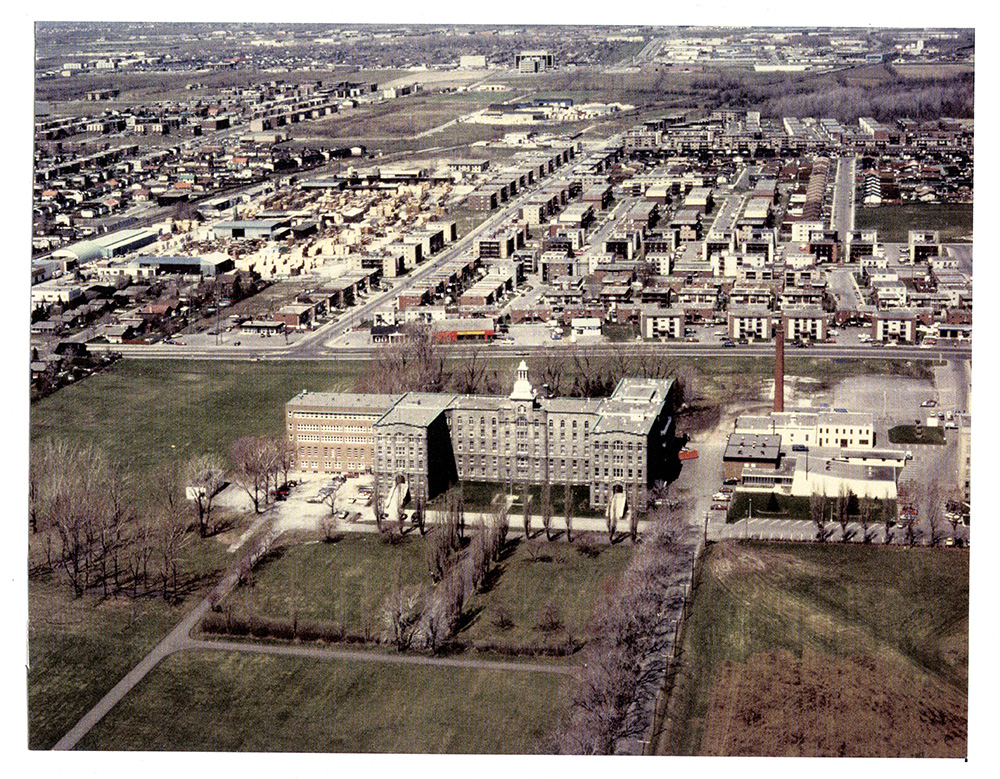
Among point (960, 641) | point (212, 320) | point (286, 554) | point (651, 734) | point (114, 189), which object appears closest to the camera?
point (651, 734)

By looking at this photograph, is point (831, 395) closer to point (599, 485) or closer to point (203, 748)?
point (599, 485)

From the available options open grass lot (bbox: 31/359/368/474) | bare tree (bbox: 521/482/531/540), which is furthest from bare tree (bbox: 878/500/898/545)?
open grass lot (bbox: 31/359/368/474)

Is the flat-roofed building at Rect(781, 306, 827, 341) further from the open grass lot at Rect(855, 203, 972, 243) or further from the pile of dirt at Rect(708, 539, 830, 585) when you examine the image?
the pile of dirt at Rect(708, 539, 830, 585)

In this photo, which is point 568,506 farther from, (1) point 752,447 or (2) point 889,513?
(2) point 889,513

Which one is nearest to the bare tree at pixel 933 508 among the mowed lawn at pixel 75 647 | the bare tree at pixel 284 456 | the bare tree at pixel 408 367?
the bare tree at pixel 408 367

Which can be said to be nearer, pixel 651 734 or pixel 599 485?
pixel 651 734

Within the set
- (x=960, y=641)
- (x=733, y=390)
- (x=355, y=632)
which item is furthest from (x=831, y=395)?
(x=355, y=632)

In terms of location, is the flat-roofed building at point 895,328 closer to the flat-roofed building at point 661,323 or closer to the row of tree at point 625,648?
the flat-roofed building at point 661,323
